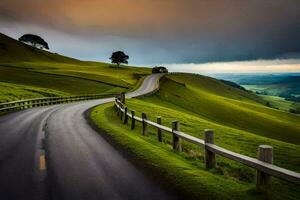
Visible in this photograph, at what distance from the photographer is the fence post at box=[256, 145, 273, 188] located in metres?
8.19

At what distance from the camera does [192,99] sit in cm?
7481

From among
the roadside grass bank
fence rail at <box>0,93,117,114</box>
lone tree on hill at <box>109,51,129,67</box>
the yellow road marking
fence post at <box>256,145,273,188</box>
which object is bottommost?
fence rail at <box>0,93,117,114</box>

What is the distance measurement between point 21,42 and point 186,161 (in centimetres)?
19337

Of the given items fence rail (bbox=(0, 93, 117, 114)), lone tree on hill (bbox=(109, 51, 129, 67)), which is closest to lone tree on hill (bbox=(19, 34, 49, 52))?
lone tree on hill (bbox=(109, 51, 129, 67))

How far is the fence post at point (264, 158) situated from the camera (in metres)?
8.19

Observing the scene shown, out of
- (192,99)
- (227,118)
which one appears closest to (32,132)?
(227,118)

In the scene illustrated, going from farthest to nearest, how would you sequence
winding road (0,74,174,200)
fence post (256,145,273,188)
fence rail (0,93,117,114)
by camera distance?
fence rail (0,93,117,114), winding road (0,74,174,200), fence post (256,145,273,188)

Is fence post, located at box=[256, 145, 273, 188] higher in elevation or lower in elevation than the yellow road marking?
higher

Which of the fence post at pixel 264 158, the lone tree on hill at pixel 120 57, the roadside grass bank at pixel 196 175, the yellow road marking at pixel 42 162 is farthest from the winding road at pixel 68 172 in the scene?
the lone tree on hill at pixel 120 57

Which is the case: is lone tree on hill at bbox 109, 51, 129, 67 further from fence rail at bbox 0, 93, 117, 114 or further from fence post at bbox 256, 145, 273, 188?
fence post at bbox 256, 145, 273, 188

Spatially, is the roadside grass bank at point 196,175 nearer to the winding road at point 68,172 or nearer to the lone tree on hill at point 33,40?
the winding road at point 68,172

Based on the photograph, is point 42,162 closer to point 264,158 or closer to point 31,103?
point 264,158

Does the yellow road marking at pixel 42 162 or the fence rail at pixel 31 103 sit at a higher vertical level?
the yellow road marking at pixel 42 162

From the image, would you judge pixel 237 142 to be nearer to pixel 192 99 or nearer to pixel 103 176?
pixel 103 176
